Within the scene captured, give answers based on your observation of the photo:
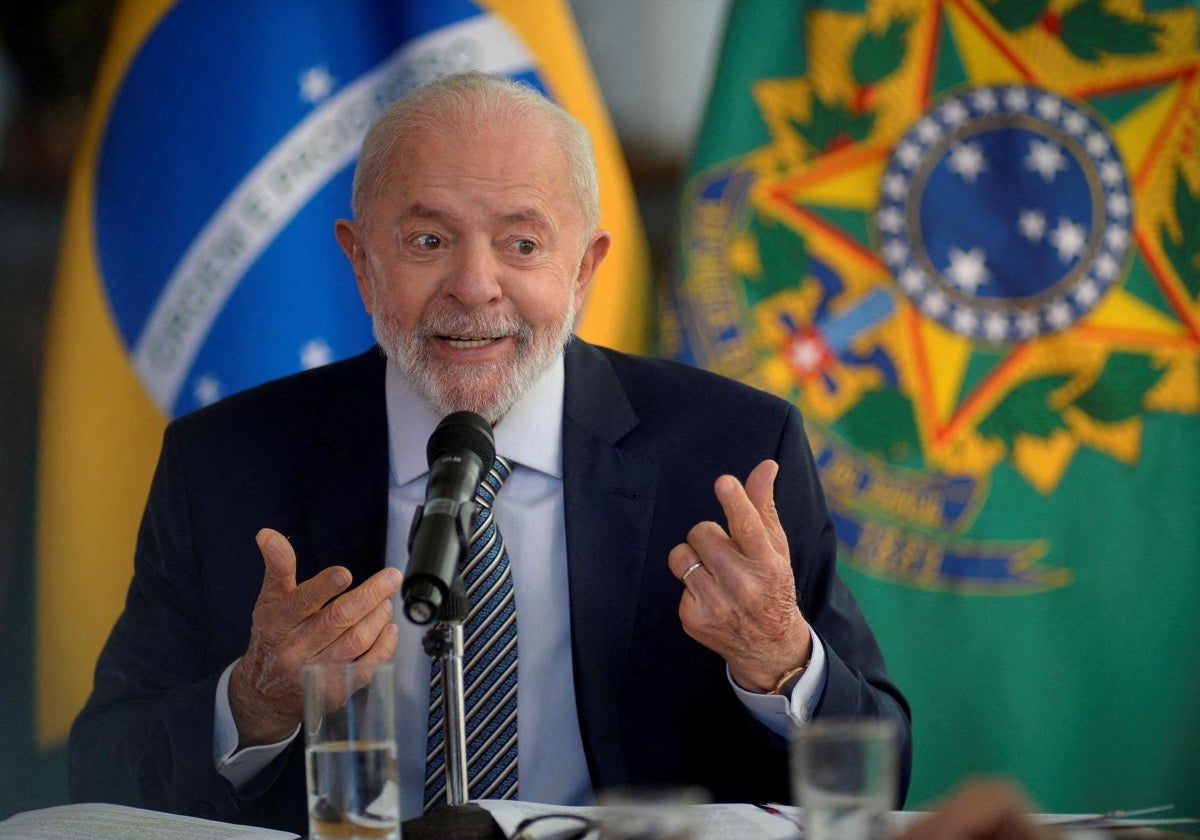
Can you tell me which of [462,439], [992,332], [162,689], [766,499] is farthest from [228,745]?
[992,332]

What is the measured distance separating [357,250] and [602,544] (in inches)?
28.0

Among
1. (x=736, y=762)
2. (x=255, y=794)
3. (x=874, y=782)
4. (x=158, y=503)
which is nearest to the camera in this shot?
(x=874, y=782)

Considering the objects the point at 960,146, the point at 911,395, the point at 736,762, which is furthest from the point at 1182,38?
the point at 736,762

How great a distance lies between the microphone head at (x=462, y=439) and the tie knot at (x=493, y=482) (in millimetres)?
407

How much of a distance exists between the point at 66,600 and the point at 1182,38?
3168 millimetres

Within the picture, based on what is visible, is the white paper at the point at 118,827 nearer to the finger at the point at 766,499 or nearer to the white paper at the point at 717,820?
the white paper at the point at 717,820

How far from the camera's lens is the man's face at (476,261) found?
2.16 meters

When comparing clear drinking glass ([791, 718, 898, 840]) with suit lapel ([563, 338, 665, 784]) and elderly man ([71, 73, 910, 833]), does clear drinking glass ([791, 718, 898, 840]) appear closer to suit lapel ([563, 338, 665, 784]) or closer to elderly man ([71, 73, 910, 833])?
elderly man ([71, 73, 910, 833])

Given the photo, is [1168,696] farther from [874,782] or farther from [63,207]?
[63,207]

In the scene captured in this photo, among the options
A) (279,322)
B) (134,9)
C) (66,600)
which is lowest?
(66,600)

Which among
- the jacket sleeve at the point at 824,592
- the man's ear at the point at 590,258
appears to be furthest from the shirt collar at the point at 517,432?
the jacket sleeve at the point at 824,592

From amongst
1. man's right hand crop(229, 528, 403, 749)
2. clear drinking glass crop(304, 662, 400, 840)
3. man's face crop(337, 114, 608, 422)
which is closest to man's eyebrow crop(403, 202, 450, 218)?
man's face crop(337, 114, 608, 422)

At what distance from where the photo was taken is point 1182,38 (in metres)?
3.29

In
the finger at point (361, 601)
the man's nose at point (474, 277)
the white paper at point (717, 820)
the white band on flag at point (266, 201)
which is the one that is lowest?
the white paper at point (717, 820)
